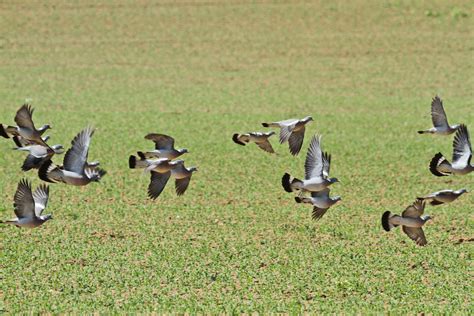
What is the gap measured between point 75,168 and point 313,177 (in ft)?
7.45

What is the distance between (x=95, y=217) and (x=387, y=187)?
532 centimetres

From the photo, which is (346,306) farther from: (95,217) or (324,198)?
(95,217)

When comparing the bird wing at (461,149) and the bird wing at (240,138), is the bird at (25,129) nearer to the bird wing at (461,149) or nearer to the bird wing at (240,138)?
the bird wing at (240,138)

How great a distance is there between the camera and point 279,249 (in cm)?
1462

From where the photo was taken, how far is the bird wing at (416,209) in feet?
35.8

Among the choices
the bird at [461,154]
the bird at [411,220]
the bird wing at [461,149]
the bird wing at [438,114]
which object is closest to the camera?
the bird at [411,220]

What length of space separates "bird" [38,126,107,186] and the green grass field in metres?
1.73

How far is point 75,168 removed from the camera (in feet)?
34.2

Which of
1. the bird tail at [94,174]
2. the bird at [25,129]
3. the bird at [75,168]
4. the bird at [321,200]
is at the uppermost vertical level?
the bird at [25,129]

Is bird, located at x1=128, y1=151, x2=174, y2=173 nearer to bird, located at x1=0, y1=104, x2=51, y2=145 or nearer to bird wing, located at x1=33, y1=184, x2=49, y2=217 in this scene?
bird, located at x1=0, y1=104, x2=51, y2=145

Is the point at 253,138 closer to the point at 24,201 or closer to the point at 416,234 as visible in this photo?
the point at 416,234

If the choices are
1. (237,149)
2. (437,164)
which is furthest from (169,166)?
(237,149)

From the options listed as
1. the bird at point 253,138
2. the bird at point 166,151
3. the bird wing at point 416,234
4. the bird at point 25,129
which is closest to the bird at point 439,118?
the bird wing at point 416,234

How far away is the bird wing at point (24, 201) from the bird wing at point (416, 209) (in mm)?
3683
